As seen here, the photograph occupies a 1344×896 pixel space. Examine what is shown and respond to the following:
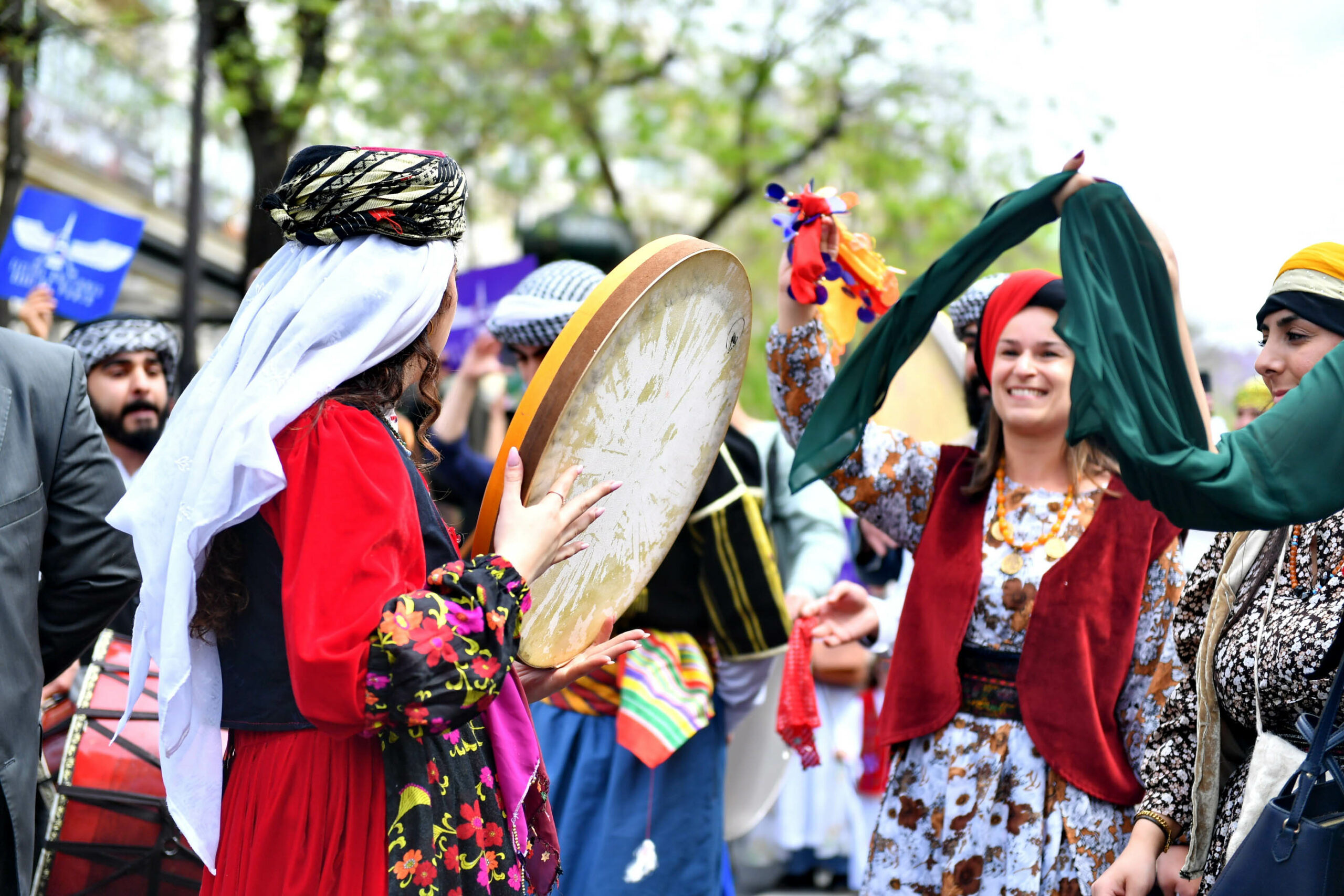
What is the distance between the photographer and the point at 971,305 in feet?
13.5

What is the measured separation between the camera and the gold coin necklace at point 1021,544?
2795 mm

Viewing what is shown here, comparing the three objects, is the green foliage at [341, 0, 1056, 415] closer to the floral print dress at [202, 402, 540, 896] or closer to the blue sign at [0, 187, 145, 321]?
the blue sign at [0, 187, 145, 321]

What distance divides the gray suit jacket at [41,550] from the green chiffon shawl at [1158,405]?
6.66ft

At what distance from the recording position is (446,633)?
1.74 meters

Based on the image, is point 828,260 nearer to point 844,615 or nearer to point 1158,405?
point 844,615

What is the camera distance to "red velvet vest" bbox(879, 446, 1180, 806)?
8.84ft

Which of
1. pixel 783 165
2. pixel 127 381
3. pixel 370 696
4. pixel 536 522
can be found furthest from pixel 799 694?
pixel 783 165

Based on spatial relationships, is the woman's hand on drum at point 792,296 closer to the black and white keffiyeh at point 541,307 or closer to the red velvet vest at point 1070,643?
the red velvet vest at point 1070,643

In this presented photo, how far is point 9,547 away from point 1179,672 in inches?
96.2

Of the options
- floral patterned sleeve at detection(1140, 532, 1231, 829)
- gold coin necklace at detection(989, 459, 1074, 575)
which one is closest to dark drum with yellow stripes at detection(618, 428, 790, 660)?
gold coin necklace at detection(989, 459, 1074, 575)

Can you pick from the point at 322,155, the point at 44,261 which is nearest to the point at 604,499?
the point at 322,155

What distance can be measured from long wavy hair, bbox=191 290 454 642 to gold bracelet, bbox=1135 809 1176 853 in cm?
167

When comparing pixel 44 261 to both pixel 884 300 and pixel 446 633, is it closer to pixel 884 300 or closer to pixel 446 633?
pixel 884 300

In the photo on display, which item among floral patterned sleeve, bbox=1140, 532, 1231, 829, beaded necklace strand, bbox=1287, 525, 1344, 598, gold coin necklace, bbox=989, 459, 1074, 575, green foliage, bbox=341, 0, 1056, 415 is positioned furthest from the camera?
green foliage, bbox=341, 0, 1056, 415
